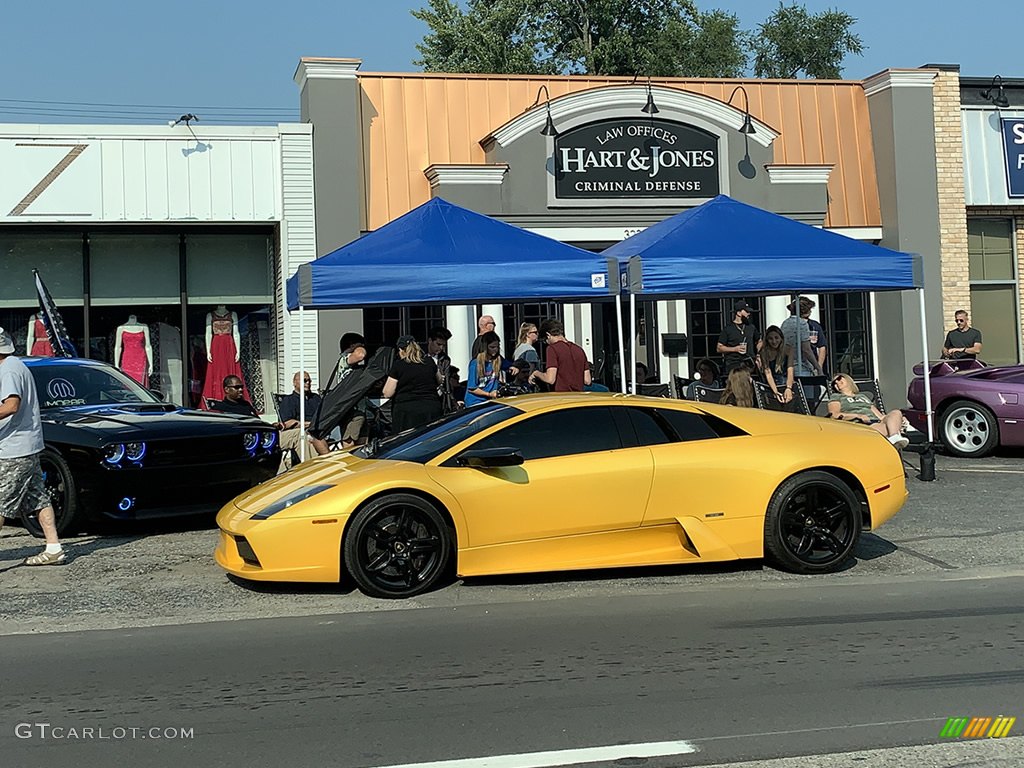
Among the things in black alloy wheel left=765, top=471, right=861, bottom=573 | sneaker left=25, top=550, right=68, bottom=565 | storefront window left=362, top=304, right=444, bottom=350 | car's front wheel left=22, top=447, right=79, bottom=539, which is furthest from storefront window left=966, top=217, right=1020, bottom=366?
sneaker left=25, top=550, right=68, bottom=565

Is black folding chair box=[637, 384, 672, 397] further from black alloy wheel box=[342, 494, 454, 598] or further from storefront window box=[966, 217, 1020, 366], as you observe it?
storefront window box=[966, 217, 1020, 366]

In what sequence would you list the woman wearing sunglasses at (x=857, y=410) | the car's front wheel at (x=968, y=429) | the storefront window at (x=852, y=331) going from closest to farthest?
the woman wearing sunglasses at (x=857, y=410) → the car's front wheel at (x=968, y=429) → the storefront window at (x=852, y=331)

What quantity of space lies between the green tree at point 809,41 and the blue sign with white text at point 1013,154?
2739 centimetres

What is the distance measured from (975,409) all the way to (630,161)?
7084 millimetres

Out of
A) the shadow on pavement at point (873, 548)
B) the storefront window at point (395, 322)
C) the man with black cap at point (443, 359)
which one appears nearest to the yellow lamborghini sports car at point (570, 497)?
the shadow on pavement at point (873, 548)

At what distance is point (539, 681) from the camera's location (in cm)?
567

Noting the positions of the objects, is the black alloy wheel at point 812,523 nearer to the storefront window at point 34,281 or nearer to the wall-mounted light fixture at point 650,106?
the wall-mounted light fixture at point 650,106

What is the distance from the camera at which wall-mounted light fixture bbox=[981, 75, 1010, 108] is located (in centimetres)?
2115

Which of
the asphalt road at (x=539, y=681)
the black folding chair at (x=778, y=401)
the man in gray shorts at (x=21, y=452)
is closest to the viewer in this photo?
the asphalt road at (x=539, y=681)

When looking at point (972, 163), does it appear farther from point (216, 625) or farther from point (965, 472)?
point (216, 625)

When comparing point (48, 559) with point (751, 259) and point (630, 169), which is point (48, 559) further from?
point (630, 169)

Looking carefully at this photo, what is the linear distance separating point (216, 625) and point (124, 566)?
2.22 m

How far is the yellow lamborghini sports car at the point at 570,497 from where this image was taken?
7.58m

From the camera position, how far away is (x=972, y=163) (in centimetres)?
2094
